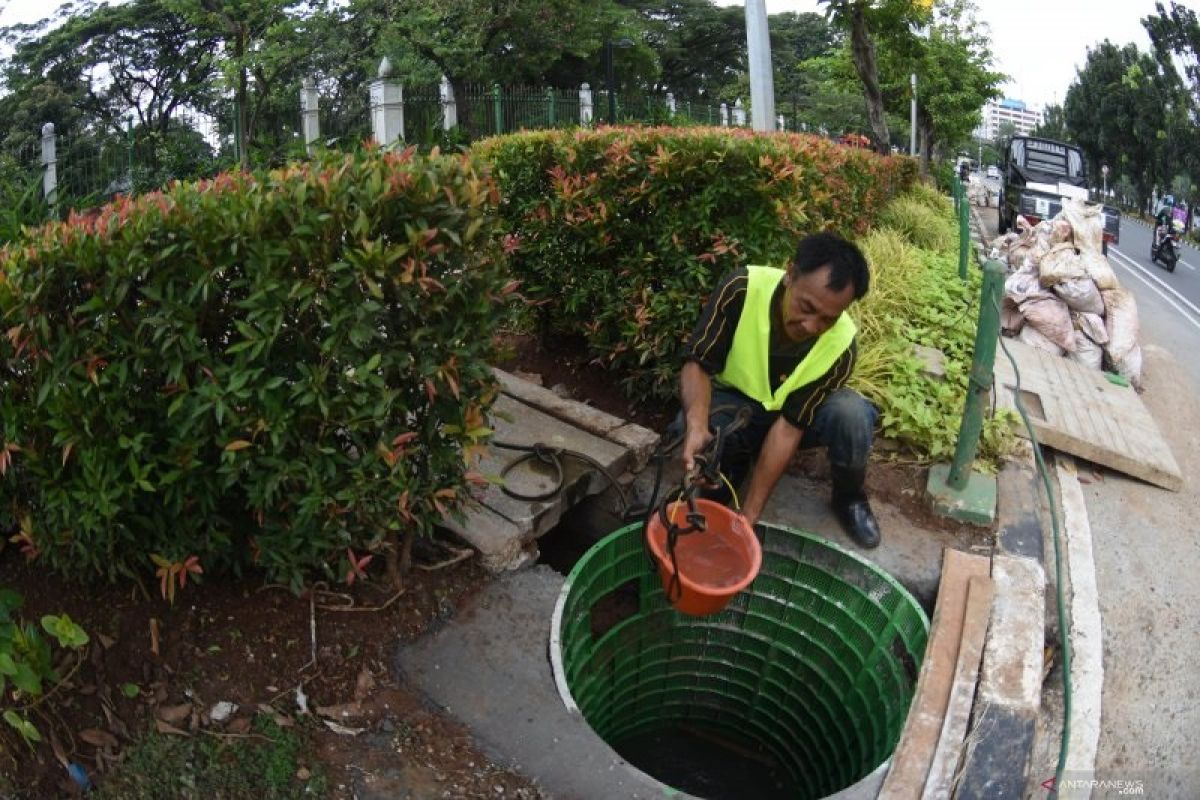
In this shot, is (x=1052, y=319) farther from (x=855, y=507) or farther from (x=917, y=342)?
(x=855, y=507)

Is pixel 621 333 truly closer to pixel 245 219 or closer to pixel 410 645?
pixel 410 645

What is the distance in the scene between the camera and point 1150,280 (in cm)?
1617

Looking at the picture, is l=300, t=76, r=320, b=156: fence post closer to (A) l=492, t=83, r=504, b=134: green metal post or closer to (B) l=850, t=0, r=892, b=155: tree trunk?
(A) l=492, t=83, r=504, b=134: green metal post

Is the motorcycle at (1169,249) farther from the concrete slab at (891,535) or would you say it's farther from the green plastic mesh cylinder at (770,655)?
the green plastic mesh cylinder at (770,655)

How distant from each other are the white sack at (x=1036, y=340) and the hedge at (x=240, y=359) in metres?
5.68

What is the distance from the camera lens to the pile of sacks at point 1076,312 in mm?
6816

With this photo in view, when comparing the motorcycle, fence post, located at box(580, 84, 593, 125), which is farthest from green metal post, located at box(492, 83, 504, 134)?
the motorcycle

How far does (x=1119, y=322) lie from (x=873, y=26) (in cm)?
748

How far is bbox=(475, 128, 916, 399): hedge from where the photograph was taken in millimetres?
3980

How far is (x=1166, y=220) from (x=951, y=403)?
17940mm

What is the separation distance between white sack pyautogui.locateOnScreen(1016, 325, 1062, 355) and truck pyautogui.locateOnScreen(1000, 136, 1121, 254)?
8132 mm

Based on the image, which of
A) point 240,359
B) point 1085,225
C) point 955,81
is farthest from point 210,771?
point 955,81

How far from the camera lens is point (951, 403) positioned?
185 inches

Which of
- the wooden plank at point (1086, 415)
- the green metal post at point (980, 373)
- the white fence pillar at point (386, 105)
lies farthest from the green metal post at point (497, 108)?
the green metal post at point (980, 373)
